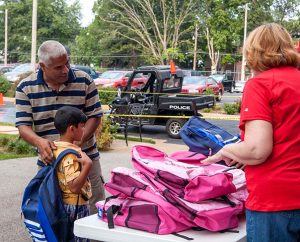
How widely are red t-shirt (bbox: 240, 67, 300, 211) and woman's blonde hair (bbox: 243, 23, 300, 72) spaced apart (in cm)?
8

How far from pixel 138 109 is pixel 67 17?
54.4 metres

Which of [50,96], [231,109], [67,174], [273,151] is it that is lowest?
[231,109]

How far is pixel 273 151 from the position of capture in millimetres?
2270

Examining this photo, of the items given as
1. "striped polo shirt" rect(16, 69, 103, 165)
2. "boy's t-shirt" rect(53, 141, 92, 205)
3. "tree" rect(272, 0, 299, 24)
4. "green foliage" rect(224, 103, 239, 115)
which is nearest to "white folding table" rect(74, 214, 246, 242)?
"boy's t-shirt" rect(53, 141, 92, 205)

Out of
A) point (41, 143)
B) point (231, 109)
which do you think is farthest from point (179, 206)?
point (231, 109)

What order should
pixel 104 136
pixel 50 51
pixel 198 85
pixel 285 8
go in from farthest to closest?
pixel 285 8
pixel 198 85
pixel 104 136
pixel 50 51

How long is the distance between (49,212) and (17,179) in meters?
4.72

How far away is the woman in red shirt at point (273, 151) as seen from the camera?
7.34 feet

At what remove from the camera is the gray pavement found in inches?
202

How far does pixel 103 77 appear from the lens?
28.8m

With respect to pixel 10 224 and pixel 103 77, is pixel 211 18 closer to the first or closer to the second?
pixel 103 77

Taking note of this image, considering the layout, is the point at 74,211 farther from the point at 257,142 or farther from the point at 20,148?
the point at 20,148

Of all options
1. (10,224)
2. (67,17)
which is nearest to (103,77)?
(10,224)

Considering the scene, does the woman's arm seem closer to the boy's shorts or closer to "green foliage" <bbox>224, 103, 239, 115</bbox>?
the boy's shorts
